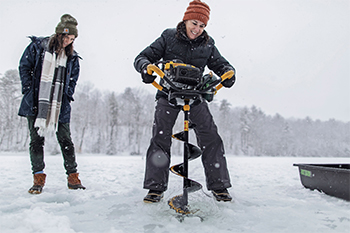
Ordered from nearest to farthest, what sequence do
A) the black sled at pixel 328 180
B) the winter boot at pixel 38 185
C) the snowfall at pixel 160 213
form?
the snowfall at pixel 160 213 < the black sled at pixel 328 180 < the winter boot at pixel 38 185

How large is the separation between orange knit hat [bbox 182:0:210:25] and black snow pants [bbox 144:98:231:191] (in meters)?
0.95

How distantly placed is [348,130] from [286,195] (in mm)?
73100

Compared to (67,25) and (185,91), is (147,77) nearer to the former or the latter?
(185,91)

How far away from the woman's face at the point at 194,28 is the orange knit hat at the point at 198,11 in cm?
4

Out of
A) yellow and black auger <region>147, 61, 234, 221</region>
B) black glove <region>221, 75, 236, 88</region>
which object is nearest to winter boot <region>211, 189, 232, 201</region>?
yellow and black auger <region>147, 61, 234, 221</region>

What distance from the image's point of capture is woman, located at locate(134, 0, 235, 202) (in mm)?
2373

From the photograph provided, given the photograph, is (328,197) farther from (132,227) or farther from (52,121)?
(52,121)

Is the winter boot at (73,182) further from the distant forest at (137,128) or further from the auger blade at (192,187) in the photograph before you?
the distant forest at (137,128)

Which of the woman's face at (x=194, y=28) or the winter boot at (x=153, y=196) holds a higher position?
the woman's face at (x=194, y=28)

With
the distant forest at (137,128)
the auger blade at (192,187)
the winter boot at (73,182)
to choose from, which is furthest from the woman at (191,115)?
the distant forest at (137,128)

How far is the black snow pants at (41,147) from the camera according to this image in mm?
2767

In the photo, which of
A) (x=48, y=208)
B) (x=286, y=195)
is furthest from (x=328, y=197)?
(x=48, y=208)

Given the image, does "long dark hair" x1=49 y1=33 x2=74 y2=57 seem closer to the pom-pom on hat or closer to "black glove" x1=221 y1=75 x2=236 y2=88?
the pom-pom on hat

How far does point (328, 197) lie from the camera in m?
2.46
